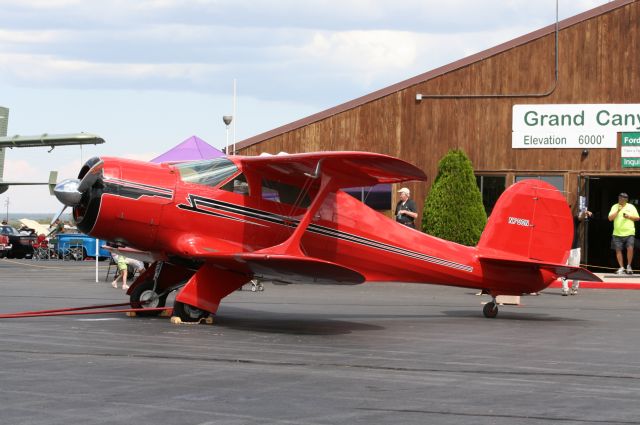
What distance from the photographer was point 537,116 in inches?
1152

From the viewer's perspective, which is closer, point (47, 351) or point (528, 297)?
point (47, 351)

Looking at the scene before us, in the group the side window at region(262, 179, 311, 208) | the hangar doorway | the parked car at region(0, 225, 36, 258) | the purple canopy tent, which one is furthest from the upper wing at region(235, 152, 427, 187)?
the parked car at region(0, 225, 36, 258)

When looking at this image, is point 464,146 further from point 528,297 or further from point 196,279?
point 196,279

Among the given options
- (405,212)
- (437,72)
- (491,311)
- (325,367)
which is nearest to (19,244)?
(437,72)

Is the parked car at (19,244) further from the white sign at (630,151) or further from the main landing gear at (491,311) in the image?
the main landing gear at (491,311)

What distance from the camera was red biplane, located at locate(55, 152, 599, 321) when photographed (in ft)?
42.3

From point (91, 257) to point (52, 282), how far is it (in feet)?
80.5

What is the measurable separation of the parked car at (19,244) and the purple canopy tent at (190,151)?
26.8 meters

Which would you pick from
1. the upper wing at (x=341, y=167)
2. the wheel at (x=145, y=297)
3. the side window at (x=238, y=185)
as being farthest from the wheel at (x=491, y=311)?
the wheel at (x=145, y=297)

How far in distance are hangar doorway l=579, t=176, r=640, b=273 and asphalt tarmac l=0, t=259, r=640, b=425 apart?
1617cm

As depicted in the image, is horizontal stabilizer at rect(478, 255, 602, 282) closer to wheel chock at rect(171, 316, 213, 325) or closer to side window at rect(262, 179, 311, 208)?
side window at rect(262, 179, 311, 208)

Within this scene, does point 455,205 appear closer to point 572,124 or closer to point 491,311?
point 572,124

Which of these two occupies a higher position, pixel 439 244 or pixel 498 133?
pixel 498 133

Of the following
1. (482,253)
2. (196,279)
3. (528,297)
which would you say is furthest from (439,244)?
(528,297)
